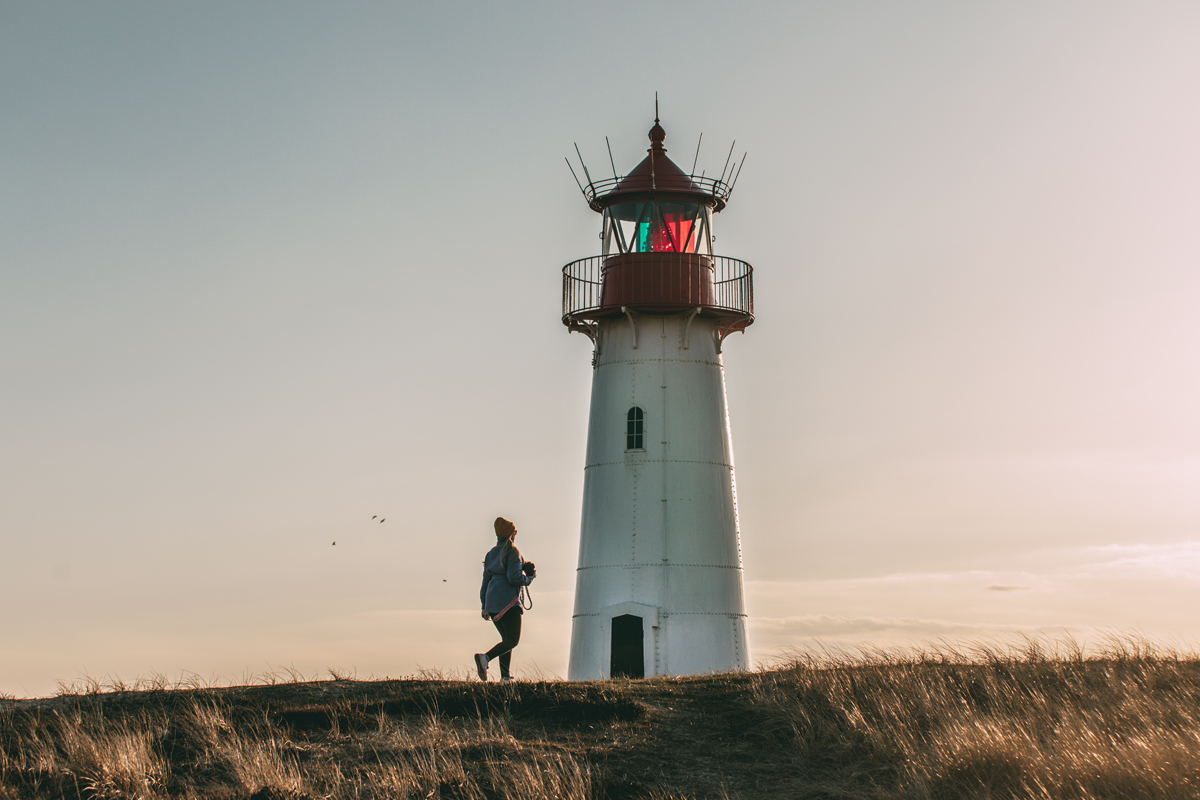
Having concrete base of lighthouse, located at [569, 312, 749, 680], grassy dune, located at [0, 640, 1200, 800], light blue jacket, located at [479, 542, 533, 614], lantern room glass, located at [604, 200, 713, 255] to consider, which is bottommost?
grassy dune, located at [0, 640, 1200, 800]

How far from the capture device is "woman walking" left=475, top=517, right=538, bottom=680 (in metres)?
15.1

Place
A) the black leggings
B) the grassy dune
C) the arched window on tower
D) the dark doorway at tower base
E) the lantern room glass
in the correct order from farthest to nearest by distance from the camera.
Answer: the lantern room glass < the arched window on tower < the dark doorway at tower base < the black leggings < the grassy dune

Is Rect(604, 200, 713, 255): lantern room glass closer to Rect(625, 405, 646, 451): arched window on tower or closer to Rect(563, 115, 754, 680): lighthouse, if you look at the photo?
Rect(563, 115, 754, 680): lighthouse

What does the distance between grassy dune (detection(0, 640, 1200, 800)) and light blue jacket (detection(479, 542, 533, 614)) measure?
2227 mm

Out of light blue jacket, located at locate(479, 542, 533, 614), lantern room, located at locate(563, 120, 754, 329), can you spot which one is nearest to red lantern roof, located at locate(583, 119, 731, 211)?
lantern room, located at locate(563, 120, 754, 329)

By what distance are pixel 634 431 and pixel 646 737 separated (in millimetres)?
10077

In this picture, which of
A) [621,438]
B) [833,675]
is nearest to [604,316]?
[621,438]

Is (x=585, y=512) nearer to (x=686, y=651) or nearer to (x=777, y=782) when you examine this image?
(x=686, y=651)

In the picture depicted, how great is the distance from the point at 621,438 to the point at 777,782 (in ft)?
36.4

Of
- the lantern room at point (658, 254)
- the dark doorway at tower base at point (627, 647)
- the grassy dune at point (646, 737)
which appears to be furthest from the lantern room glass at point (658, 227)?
the grassy dune at point (646, 737)

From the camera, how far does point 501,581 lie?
1520cm

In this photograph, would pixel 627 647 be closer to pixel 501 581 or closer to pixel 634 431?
pixel 634 431

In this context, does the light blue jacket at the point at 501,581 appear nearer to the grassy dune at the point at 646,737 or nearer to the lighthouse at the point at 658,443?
the grassy dune at the point at 646,737

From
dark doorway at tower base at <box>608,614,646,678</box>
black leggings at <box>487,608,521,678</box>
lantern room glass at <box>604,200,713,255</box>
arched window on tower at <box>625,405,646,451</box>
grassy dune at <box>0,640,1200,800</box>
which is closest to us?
grassy dune at <box>0,640,1200,800</box>
